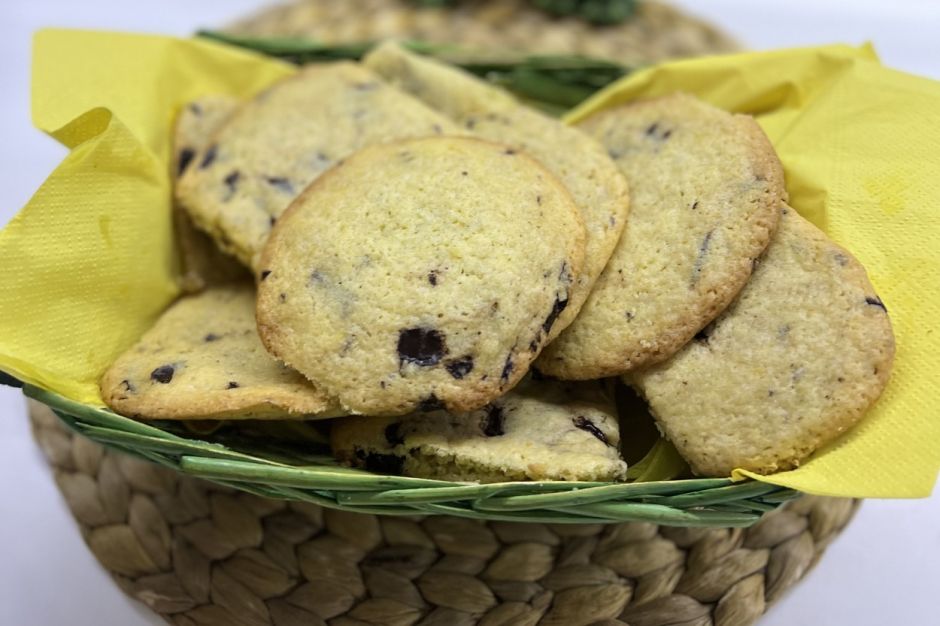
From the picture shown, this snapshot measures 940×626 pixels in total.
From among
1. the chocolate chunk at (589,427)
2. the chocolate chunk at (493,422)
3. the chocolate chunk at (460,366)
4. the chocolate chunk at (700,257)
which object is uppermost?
the chocolate chunk at (700,257)

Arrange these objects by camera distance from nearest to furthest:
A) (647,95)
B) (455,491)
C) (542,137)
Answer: (455,491), (542,137), (647,95)

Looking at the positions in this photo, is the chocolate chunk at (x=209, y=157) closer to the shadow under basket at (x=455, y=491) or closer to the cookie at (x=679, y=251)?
the shadow under basket at (x=455, y=491)

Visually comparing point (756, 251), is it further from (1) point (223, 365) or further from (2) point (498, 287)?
(1) point (223, 365)

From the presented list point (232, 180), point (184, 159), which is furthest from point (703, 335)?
point (184, 159)

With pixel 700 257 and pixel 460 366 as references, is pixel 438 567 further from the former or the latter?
pixel 700 257

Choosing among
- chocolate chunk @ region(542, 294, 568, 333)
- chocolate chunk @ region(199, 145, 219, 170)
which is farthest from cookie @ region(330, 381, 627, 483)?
chocolate chunk @ region(199, 145, 219, 170)

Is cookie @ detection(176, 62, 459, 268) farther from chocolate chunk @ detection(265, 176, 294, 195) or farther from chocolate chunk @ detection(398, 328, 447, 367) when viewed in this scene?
chocolate chunk @ detection(398, 328, 447, 367)

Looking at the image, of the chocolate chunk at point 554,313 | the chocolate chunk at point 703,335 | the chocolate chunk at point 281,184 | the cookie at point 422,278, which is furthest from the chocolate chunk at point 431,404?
the chocolate chunk at point 281,184
